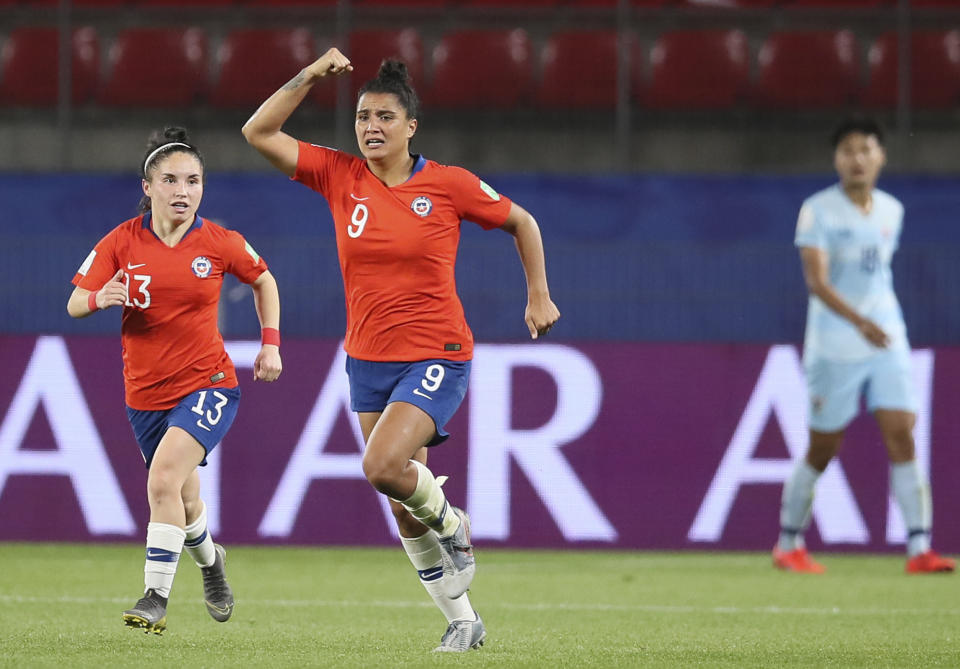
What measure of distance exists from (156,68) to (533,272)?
29.1 ft

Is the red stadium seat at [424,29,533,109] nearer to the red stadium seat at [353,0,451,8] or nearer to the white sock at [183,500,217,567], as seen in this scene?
the red stadium seat at [353,0,451,8]

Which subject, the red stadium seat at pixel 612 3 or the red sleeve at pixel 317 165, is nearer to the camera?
the red sleeve at pixel 317 165

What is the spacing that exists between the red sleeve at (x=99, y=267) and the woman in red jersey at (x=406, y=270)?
31.6 inches

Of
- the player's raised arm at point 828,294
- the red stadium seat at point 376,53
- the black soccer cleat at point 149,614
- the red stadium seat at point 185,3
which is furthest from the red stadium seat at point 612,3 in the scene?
the black soccer cleat at point 149,614

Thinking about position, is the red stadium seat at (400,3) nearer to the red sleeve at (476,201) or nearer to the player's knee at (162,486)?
the red sleeve at (476,201)

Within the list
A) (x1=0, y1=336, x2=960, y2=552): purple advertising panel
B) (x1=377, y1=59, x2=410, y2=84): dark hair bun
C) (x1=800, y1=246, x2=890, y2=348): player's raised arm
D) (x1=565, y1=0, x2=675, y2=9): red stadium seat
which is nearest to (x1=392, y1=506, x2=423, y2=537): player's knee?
(x1=377, y1=59, x2=410, y2=84): dark hair bun

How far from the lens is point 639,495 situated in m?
10.6

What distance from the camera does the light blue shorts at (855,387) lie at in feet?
30.9

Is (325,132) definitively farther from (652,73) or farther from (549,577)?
(549,577)

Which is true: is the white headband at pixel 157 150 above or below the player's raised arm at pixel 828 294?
above

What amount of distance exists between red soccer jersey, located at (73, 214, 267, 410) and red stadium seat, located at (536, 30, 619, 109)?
755 cm

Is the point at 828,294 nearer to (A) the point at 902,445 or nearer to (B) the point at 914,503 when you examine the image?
(A) the point at 902,445

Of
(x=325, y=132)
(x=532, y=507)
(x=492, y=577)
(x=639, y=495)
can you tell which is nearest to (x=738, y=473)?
(x=639, y=495)

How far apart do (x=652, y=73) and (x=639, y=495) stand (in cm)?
474
